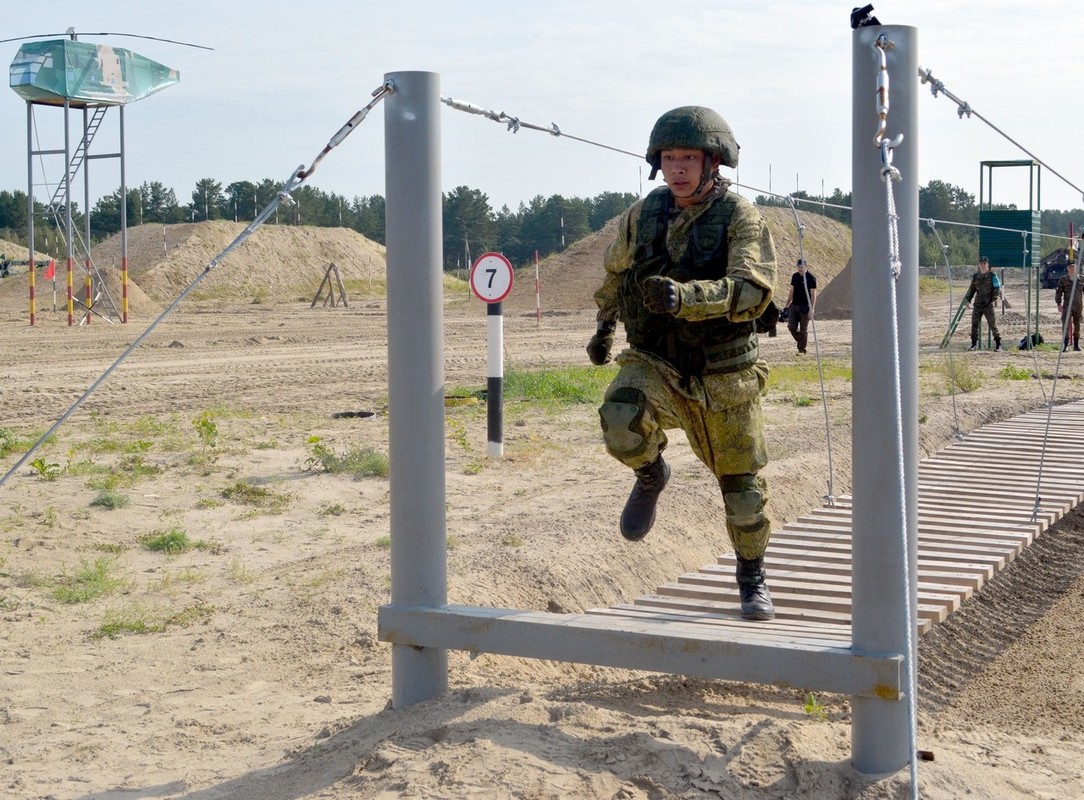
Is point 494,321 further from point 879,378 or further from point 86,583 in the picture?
point 879,378

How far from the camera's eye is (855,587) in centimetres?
325

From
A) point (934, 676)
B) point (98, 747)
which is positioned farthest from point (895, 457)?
point (934, 676)

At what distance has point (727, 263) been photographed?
12.9 feet

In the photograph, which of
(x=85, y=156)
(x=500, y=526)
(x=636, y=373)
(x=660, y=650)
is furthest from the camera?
(x=85, y=156)

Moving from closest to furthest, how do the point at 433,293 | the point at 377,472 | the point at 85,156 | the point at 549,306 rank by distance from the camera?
the point at 433,293
the point at 377,472
the point at 85,156
the point at 549,306

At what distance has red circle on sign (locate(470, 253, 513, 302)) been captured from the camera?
32.6 feet

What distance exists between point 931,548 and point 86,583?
3.79 metres

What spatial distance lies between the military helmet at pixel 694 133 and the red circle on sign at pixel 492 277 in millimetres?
5875

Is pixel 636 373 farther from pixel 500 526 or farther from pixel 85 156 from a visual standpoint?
pixel 85 156

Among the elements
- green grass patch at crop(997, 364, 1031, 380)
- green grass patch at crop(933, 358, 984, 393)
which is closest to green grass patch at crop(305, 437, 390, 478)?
green grass patch at crop(933, 358, 984, 393)

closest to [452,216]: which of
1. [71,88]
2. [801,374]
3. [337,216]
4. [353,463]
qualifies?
[337,216]

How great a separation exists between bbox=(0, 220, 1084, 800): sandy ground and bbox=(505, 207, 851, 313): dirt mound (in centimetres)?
2903

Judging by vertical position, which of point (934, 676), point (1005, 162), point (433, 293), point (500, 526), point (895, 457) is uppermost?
point (1005, 162)

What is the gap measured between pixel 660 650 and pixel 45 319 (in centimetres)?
2789
